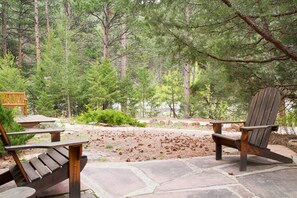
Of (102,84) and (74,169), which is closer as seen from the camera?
(74,169)

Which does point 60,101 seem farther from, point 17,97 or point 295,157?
point 295,157

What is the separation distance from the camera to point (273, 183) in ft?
9.30

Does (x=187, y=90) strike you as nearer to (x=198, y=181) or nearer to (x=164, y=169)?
(x=164, y=169)

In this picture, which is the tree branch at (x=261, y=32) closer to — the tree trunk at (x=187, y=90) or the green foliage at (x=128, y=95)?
the tree trunk at (x=187, y=90)

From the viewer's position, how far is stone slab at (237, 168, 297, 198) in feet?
8.46

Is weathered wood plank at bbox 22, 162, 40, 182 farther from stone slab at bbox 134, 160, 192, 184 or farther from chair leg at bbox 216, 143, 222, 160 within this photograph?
chair leg at bbox 216, 143, 222, 160

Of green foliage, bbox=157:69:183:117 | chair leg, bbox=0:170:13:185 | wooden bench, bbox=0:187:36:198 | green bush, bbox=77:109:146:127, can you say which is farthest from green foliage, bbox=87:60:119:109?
wooden bench, bbox=0:187:36:198

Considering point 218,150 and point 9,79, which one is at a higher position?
point 9,79

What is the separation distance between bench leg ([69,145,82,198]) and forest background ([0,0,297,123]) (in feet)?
8.64

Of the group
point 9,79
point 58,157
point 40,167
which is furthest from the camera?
point 9,79

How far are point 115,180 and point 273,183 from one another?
168 centimetres

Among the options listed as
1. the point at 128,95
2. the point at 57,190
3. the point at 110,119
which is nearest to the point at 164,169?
the point at 57,190

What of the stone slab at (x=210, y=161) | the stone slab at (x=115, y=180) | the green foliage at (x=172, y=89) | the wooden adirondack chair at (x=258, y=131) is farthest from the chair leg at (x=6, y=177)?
the green foliage at (x=172, y=89)

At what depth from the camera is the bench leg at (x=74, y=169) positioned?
Answer: 7.27 feet
